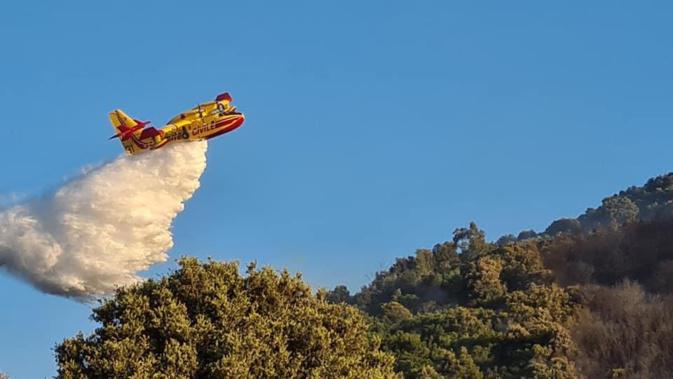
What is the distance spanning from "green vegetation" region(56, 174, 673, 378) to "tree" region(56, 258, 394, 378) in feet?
0.12

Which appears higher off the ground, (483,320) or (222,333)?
(483,320)

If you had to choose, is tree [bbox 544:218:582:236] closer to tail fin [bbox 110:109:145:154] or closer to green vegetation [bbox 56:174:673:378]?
green vegetation [bbox 56:174:673:378]

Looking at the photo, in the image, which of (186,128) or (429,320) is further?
(429,320)

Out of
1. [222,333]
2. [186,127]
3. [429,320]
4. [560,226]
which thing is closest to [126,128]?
[186,127]

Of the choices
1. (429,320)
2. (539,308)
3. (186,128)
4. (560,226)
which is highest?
(560,226)

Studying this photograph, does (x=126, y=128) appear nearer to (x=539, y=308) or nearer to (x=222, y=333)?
(x=222, y=333)

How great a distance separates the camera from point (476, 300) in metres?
81.2

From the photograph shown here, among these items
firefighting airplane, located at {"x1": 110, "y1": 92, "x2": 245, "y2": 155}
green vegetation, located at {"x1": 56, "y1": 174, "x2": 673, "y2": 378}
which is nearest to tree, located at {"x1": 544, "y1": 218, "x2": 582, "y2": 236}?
green vegetation, located at {"x1": 56, "y1": 174, "x2": 673, "y2": 378}

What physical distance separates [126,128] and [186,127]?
2532 mm

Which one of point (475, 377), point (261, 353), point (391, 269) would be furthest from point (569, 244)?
point (261, 353)

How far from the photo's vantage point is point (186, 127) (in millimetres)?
38531

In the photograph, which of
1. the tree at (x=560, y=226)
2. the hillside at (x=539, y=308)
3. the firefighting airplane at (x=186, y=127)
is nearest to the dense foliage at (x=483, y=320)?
the hillside at (x=539, y=308)

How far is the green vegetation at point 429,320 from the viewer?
87.8 feet

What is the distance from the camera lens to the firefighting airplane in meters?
38.4
